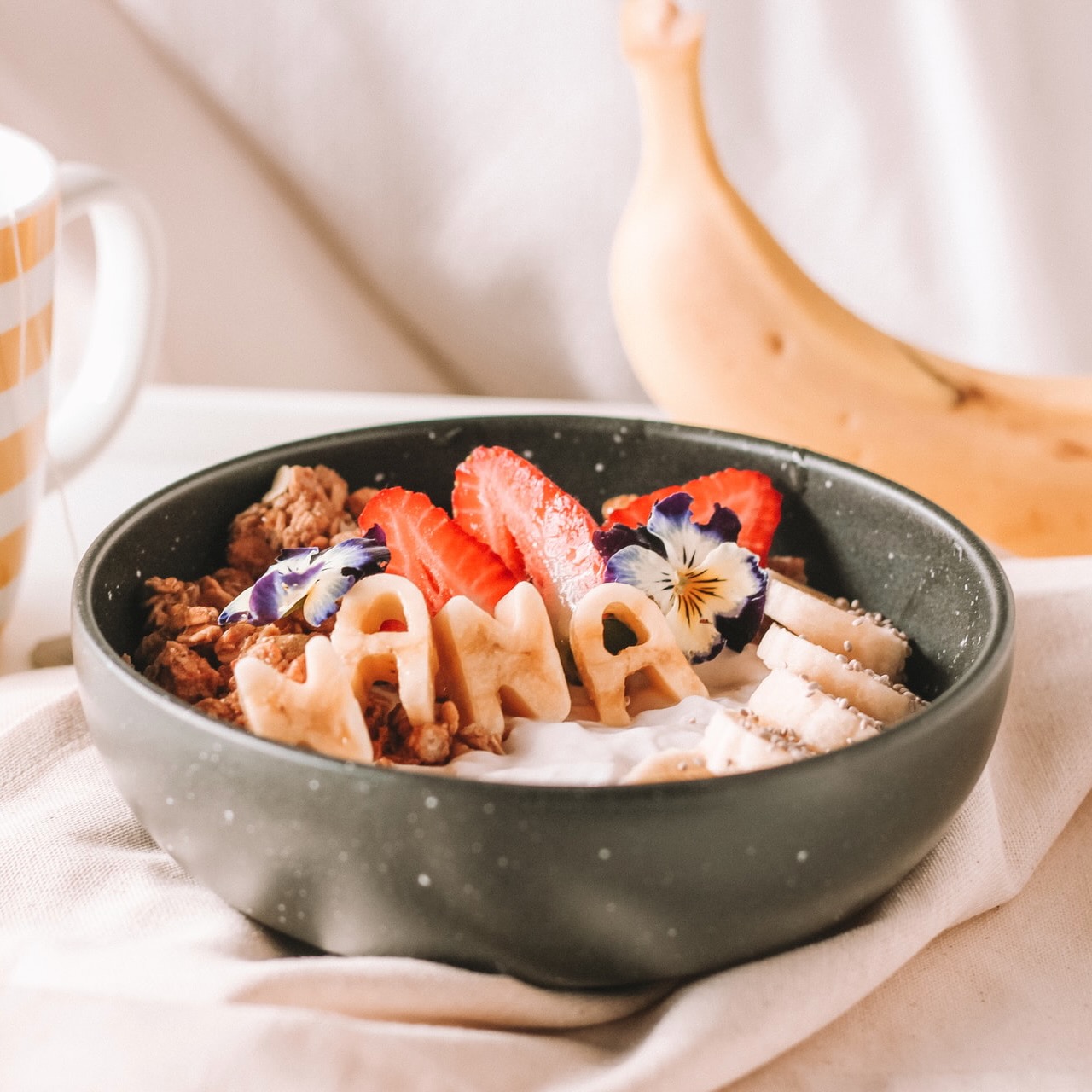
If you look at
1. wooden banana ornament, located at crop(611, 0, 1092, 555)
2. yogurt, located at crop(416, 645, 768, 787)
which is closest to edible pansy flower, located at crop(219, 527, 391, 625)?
yogurt, located at crop(416, 645, 768, 787)

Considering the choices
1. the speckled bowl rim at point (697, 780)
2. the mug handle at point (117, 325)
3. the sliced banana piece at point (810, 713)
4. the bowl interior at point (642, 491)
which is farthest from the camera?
the mug handle at point (117, 325)

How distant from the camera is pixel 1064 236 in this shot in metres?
1.74

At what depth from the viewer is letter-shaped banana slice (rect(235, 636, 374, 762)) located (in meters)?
0.59

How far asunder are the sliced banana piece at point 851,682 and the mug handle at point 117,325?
60 cm

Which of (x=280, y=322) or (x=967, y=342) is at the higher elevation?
(x=280, y=322)

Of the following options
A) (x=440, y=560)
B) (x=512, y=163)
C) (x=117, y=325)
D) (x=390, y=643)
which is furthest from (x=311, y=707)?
(x=512, y=163)

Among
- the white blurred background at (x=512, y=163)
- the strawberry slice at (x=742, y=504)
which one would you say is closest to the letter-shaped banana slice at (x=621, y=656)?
the strawberry slice at (x=742, y=504)

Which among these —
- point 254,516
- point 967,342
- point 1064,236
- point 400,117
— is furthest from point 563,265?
point 254,516

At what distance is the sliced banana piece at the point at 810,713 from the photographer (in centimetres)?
63

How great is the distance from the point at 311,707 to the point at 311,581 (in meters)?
0.12

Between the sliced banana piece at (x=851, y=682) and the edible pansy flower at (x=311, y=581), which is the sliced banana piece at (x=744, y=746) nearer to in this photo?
the sliced banana piece at (x=851, y=682)

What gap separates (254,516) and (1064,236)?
1.32 meters

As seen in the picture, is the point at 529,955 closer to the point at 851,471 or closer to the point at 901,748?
the point at 901,748

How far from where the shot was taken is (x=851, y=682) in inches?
27.2
